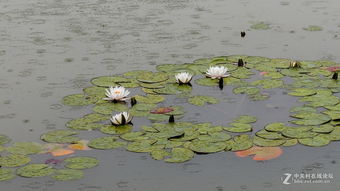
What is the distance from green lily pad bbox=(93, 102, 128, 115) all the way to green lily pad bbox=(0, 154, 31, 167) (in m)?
0.89

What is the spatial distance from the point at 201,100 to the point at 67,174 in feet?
5.03

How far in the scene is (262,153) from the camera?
159 inches

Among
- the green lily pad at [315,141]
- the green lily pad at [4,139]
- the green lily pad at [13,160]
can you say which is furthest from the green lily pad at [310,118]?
the green lily pad at [4,139]

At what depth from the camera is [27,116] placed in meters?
→ 4.74

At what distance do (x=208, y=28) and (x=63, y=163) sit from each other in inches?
134

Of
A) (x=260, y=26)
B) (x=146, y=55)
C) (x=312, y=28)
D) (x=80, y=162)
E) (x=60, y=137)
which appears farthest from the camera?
(x=260, y=26)

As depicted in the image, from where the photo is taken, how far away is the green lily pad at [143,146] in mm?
4109

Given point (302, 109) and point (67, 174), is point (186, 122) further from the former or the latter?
point (67, 174)

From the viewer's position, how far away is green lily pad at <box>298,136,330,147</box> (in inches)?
162

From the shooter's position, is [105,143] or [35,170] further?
[105,143]

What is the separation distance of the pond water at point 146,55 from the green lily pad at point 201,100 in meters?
0.12

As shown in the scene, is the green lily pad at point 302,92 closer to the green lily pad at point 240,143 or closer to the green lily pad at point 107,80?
the green lily pad at point 240,143

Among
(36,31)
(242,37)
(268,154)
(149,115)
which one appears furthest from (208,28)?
(268,154)

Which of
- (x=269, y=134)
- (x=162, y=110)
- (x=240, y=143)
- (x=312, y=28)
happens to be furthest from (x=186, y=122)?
(x=312, y=28)
